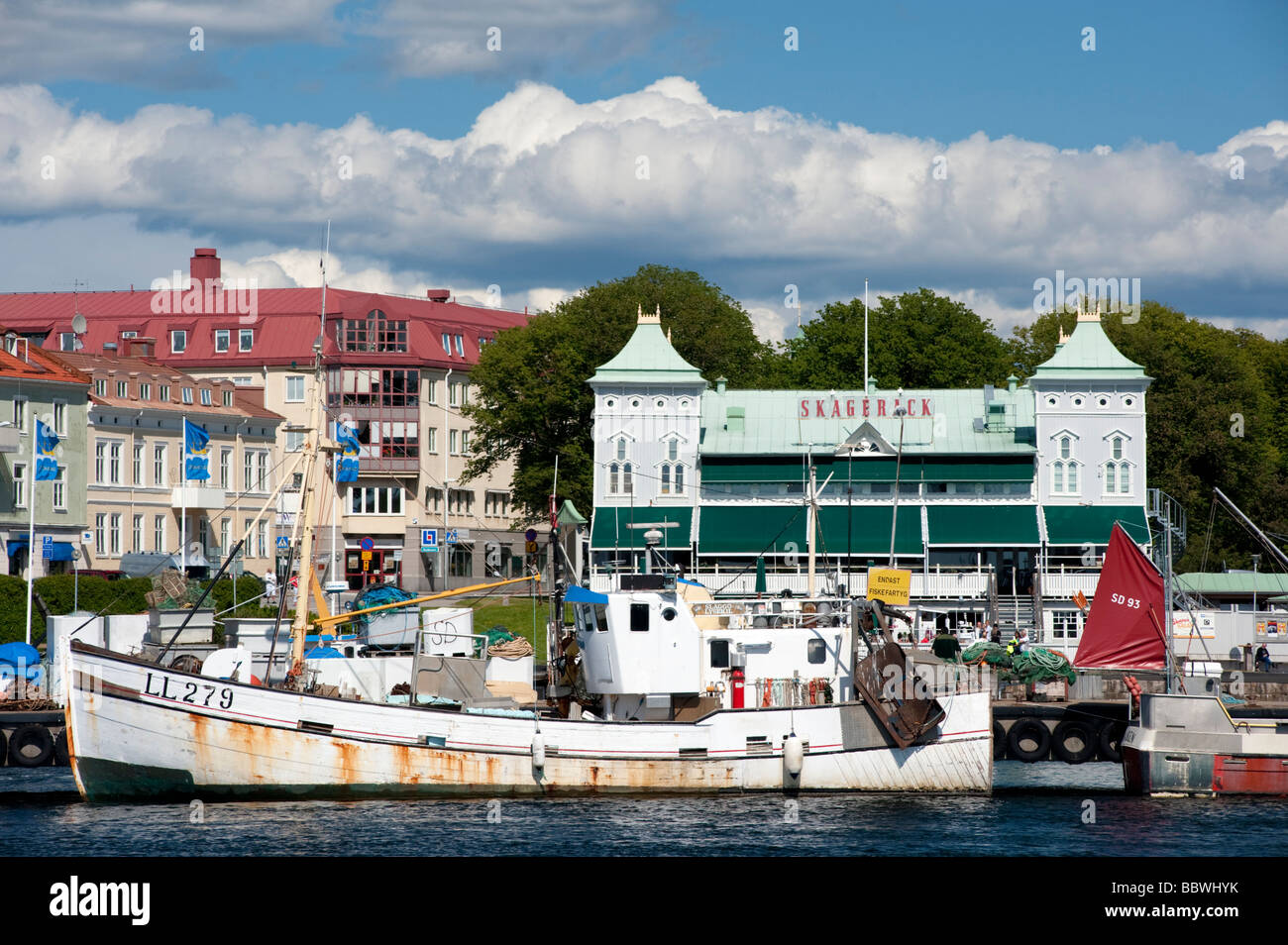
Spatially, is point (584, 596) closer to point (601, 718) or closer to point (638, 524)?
point (601, 718)

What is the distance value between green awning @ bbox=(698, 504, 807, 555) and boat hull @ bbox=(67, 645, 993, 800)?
30761 mm

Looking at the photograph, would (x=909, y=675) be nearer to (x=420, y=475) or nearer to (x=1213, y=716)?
(x=1213, y=716)

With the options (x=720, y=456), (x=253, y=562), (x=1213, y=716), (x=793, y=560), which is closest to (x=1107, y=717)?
(x=1213, y=716)

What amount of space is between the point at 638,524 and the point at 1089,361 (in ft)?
69.7

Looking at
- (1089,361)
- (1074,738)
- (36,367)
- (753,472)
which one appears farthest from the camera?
(36,367)

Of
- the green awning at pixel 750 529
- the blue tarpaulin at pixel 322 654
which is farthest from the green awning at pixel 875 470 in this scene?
the blue tarpaulin at pixel 322 654

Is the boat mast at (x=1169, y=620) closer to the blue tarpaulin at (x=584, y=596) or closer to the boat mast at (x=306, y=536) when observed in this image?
the blue tarpaulin at (x=584, y=596)

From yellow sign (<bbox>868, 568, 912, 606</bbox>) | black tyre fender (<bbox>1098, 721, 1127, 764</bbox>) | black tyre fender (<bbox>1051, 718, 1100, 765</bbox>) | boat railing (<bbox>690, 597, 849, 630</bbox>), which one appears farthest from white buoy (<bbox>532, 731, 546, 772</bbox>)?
black tyre fender (<bbox>1098, 721, 1127, 764</bbox>)

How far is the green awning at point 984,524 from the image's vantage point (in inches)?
2822

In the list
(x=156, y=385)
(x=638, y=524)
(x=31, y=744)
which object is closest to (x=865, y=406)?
(x=638, y=524)

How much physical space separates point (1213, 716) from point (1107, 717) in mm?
9352

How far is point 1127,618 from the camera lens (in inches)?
1639
